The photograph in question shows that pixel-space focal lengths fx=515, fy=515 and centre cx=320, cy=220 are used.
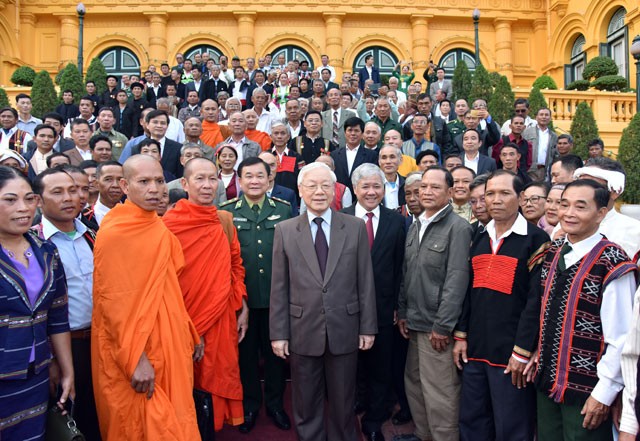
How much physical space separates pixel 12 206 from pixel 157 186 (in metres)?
0.89

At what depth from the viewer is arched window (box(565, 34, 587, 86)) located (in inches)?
934

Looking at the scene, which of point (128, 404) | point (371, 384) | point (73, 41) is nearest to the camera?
point (128, 404)

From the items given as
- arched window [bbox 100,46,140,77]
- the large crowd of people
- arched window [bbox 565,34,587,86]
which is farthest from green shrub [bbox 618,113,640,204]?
arched window [bbox 100,46,140,77]

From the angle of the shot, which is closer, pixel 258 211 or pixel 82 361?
pixel 82 361

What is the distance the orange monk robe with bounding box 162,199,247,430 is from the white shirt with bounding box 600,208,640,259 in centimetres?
258

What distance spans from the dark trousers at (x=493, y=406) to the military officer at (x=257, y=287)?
149cm

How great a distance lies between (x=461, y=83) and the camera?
45.8 ft

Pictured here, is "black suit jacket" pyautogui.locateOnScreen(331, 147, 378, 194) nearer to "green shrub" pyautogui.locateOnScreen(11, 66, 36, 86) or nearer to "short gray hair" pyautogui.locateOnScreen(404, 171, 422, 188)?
"short gray hair" pyautogui.locateOnScreen(404, 171, 422, 188)

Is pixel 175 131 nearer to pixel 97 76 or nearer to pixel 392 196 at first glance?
pixel 392 196

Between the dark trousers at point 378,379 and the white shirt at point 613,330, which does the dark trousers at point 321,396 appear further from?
the white shirt at point 613,330

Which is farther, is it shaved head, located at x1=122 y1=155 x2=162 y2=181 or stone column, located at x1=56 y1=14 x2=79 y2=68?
stone column, located at x1=56 y1=14 x2=79 y2=68

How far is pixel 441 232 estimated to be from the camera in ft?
12.6

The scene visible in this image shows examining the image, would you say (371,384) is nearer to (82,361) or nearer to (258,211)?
(258,211)

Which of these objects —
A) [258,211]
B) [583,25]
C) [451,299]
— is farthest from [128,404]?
[583,25]
